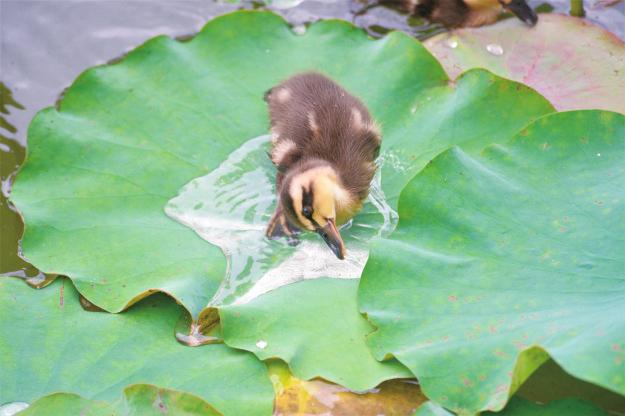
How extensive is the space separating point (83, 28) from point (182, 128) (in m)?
1.08

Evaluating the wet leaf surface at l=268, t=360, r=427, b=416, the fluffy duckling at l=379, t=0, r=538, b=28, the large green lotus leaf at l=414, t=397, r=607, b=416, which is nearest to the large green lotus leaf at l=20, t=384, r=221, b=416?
the wet leaf surface at l=268, t=360, r=427, b=416

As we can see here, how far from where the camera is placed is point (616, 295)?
1.99 metres

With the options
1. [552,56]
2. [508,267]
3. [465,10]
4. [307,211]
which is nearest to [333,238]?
[307,211]

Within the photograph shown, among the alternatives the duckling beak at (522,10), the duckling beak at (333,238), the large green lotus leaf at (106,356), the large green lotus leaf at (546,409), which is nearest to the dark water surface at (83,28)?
the duckling beak at (522,10)

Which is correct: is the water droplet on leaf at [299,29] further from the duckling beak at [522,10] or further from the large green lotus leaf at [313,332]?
the large green lotus leaf at [313,332]

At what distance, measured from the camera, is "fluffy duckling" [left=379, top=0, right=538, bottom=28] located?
3385mm

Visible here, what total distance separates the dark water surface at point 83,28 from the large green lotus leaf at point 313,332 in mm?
1317

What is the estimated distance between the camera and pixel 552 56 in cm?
311

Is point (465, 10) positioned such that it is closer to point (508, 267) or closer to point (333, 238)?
point (333, 238)

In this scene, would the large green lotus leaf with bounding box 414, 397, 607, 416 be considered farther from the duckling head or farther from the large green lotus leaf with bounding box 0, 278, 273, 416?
the duckling head

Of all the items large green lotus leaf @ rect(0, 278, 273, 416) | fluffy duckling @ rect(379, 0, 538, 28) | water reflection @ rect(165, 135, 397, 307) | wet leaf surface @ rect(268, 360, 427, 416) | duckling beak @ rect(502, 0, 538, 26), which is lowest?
wet leaf surface @ rect(268, 360, 427, 416)

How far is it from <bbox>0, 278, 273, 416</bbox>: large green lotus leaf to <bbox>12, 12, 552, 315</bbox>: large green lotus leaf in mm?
75

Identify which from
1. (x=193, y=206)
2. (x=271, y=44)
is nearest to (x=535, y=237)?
(x=193, y=206)

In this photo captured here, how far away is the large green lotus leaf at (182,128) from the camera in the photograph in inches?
98.2
